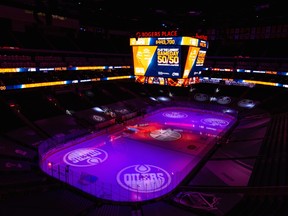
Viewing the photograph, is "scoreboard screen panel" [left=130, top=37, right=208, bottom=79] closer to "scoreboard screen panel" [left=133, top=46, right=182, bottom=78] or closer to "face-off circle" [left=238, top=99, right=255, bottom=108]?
"scoreboard screen panel" [left=133, top=46, right=182, bottom=78]

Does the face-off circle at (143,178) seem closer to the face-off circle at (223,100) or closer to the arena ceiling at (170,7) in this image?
the arena ceiling at (170,7)

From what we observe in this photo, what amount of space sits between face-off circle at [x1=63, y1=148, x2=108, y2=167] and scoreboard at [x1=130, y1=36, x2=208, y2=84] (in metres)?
5.61

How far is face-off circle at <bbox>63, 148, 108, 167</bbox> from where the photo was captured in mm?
14225

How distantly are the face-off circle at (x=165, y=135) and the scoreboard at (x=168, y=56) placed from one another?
5.42 meters

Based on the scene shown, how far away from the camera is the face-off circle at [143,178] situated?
38.2ft

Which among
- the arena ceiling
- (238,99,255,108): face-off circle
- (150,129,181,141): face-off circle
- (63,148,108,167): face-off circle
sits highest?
the arena ceiling

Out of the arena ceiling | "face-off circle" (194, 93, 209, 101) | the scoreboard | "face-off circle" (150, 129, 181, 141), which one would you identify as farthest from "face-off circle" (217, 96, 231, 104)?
the scoreboard

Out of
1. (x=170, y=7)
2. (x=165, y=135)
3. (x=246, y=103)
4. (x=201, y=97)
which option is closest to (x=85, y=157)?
(x=165, y=135)

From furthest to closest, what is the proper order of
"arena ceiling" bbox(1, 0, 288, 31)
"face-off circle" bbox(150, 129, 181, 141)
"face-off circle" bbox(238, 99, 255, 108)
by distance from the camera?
"face-off circle" bbox(238, 99, 255, 108) → "face-off circle" bbox(150, 129, 181, 141) → "arena ceiling" bbox(1, 0, 288, 31)

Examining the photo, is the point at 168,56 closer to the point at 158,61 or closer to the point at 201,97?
the point at 158,61

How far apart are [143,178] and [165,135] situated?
7474mm

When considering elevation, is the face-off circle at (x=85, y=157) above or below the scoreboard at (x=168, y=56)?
below

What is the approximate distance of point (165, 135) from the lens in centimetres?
1967

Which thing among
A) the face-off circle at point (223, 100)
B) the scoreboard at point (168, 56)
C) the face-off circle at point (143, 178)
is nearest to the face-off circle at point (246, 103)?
the face-off circle at point (223, 100)
